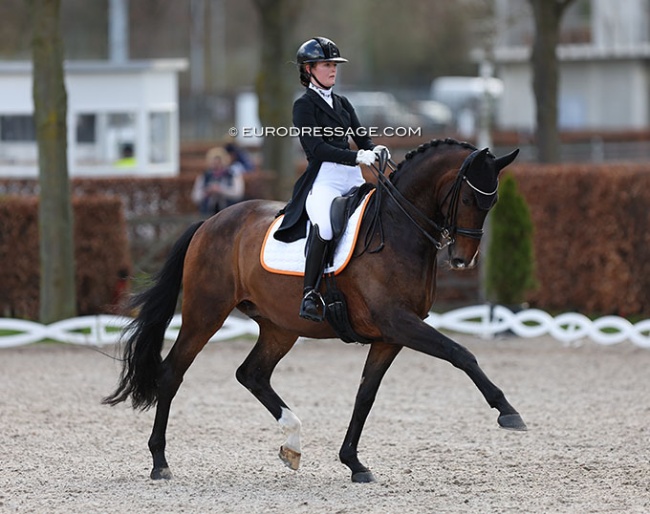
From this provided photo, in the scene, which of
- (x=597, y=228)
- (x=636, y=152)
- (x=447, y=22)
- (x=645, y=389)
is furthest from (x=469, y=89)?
(x=645, y=389)

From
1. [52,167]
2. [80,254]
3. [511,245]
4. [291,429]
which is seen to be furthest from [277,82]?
[291,429]

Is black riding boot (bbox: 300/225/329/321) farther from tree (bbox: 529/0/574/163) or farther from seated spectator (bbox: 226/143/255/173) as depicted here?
tree (bbox: 529/0/574/163)

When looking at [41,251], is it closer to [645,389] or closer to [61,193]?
[61,193]

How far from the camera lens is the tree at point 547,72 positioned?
65.6ft

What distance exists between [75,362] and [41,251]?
1778 mm

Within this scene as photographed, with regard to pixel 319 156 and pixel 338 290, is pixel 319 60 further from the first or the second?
pixel 338 290

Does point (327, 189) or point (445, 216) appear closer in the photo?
point (445, 216)

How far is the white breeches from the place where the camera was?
7.73 metres

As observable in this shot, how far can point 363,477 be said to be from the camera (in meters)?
7.62

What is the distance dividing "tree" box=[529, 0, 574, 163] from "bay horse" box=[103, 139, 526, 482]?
485 inches

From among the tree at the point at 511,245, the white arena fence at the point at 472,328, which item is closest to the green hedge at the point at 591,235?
the white arena fence at the point at 472,328

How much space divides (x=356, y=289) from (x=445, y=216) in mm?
711

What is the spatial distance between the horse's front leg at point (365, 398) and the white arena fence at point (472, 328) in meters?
6.35

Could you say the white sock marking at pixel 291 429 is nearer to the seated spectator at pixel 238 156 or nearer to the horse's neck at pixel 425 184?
the horse's neck at pixel 425 184
